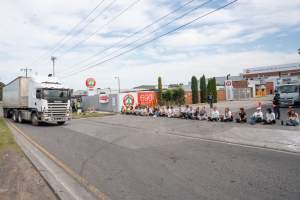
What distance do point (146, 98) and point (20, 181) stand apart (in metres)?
31.3

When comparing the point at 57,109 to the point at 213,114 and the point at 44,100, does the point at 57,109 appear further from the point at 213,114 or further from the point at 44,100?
the point at 213,114

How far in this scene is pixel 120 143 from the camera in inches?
475

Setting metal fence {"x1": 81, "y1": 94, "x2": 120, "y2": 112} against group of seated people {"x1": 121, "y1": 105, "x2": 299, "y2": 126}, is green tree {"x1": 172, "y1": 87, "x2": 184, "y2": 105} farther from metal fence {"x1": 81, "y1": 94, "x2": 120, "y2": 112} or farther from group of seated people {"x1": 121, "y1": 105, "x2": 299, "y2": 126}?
group of seated people {"x1": 121, "y1": 105, "x2": 299, "y2": 126}

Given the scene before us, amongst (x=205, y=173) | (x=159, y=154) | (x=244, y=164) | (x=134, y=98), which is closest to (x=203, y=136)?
(x=159, y=154)

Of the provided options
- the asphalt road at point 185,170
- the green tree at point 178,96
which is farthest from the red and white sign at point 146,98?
the asphalt road at point 185,170

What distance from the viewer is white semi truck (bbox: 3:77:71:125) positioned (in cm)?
2112

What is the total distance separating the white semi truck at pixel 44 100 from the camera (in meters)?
21.1

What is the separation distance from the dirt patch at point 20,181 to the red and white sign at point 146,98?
1088 inches

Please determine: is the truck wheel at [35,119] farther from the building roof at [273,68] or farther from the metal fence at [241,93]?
the building roof at [273,68]

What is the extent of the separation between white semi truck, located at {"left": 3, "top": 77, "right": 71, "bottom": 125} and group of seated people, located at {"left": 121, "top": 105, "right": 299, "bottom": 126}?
801cm

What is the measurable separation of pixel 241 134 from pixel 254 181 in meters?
7.13

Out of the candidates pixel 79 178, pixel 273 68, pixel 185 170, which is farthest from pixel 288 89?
pixel 273 68

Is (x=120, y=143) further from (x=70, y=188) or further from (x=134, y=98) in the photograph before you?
(x=134, y=98)

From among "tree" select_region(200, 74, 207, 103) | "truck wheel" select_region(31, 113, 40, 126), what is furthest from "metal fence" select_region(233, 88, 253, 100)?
"truck wheel" select_region(31, 113, 40, 126)
